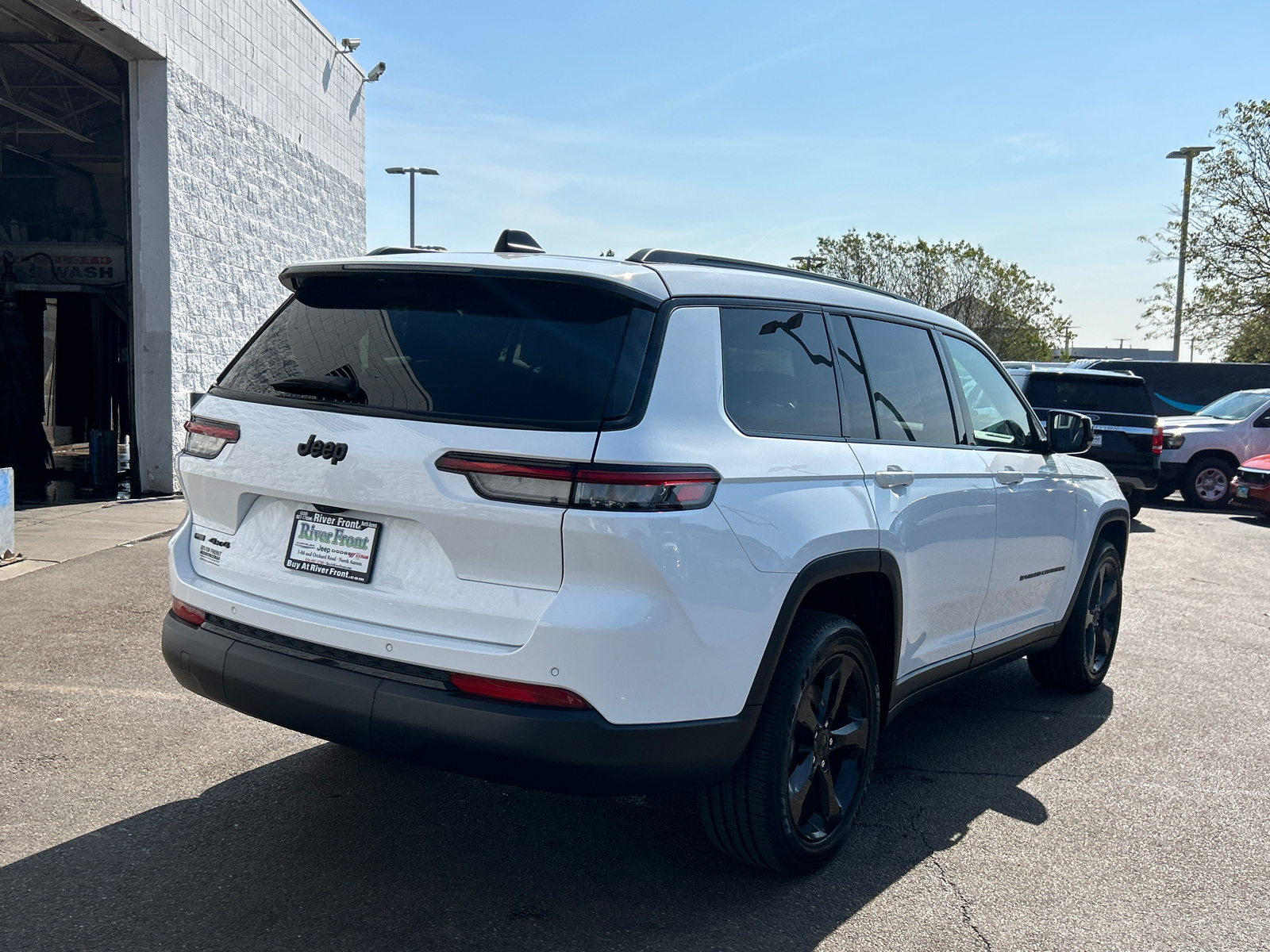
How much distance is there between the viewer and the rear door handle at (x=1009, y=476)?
448cm

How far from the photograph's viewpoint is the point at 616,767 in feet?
9.09

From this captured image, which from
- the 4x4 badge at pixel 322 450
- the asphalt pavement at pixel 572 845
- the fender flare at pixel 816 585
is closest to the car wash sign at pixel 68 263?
the asphalt pavement at pixel 572 845

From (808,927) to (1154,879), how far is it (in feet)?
4.15

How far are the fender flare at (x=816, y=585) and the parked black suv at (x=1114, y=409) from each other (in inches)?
372

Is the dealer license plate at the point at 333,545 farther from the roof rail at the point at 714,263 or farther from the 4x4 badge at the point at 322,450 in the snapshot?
the roof rail at the point at 714,263

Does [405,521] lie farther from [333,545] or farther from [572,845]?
[572,845]

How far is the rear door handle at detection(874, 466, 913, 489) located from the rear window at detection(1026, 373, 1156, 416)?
9836 millimetres

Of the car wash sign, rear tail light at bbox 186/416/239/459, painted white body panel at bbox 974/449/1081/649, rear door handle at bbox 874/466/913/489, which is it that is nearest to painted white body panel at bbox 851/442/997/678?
rear door handle at bbox 874/466/913/489

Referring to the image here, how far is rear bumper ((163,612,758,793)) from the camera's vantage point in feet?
8.92

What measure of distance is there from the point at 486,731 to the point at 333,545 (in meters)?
0.72

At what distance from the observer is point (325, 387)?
3.08m

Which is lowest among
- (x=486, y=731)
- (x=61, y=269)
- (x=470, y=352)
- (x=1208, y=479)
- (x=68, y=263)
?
(x=1208, y=479)

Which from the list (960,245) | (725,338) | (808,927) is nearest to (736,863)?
(808,927)

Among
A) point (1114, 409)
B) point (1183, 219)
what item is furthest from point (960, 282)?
point (1114, 409)
